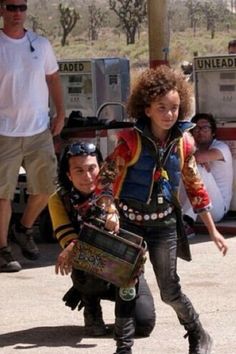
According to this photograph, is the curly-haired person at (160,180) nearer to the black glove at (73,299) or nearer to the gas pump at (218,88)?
the black glove at (73,299)

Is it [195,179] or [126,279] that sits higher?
[195,179]

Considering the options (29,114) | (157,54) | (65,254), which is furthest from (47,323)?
(157,54)

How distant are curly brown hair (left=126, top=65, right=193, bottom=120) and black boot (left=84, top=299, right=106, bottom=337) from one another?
1246 millimetres

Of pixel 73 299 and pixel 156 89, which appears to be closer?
pixel 156 89

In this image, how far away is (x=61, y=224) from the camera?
6.05m

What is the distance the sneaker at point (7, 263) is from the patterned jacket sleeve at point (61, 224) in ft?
6.54

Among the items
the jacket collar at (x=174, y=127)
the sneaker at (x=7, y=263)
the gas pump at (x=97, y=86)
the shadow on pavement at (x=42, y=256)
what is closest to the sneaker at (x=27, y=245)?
the shadow on pavement at (x=42, y=256)

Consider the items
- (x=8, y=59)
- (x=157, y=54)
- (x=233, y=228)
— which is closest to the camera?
(x=8, y=59)

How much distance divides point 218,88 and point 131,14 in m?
44.5

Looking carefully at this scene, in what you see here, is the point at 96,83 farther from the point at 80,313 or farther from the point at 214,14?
the point at 214,14

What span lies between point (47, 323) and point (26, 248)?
188 cm

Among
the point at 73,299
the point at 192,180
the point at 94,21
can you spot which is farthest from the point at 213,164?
the point at 94,21

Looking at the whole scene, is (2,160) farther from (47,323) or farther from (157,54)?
(157,54)

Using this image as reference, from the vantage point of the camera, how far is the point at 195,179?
5.64 m
